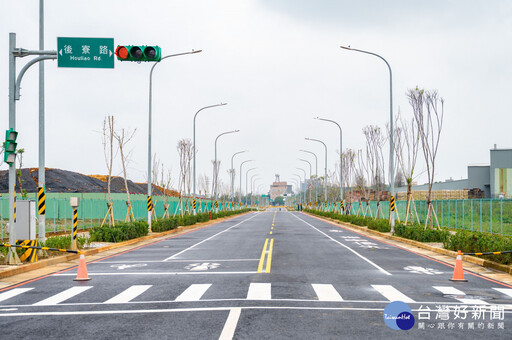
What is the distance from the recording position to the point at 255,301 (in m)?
10.6

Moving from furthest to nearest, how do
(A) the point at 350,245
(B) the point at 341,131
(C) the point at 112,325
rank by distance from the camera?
(B) the point at 341,131 < (A) the point at 350,245 < (C) the point at 112,325

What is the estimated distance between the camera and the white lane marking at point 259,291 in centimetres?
1109

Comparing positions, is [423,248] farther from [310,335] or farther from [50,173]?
[50,173]

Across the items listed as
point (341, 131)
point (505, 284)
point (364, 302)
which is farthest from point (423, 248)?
point (341, 131)

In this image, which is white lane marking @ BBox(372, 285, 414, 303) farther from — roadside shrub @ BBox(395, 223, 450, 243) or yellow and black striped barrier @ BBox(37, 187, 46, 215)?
roadside shrub @ BBox(395, 223, 450, 243)

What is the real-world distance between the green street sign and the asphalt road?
6.13 metres

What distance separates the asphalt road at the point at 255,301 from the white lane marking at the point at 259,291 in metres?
0.02

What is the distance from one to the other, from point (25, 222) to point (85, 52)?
5.62 metres

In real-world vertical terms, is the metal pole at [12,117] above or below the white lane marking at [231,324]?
above

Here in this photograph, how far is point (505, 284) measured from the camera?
44.4 feet

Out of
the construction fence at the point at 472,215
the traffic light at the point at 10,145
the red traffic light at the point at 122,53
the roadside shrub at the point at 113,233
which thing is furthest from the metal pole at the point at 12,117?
the construction fence at the point at 472,215

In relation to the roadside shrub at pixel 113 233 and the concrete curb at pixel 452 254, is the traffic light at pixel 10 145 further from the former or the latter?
the concrete curb at pixel 452 254

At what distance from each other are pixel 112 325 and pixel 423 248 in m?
18.2

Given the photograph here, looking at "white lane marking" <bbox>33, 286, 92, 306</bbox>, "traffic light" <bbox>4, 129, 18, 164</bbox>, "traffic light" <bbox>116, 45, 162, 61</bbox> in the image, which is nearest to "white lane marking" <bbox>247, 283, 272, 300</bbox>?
"white lane marking" <bbox>33, 286, 92, 306</bbox>
